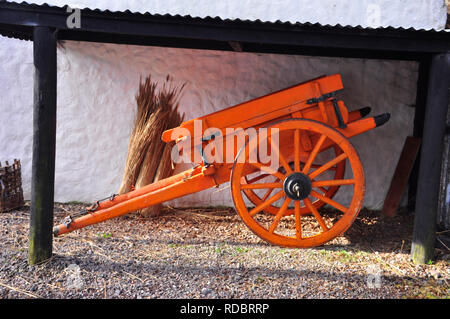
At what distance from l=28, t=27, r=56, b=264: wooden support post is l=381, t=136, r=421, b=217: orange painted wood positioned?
144 inches

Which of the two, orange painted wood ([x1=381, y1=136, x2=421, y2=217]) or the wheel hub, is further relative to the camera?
orange painted wood ([x1=381, y1=136, x2=421, y2=217])

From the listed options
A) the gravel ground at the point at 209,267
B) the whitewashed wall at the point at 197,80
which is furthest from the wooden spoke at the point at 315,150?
the whitewashed wall at the point at 197,80

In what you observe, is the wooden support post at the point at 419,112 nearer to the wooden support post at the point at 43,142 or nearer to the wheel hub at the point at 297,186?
the wheel hub at the point at 297,186

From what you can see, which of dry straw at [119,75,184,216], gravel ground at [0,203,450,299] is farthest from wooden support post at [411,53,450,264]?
dry straw at [119,75,184,216]

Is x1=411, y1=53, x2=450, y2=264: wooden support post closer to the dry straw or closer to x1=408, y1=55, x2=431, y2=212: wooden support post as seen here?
x1=408, y1=55, x2=431, y2=212: wooden support post

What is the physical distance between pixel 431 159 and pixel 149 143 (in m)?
2.81

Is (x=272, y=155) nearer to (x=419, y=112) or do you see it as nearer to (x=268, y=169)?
(x=268, y=169)

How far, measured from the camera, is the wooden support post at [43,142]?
2.92m

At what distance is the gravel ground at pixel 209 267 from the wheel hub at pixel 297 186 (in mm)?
500

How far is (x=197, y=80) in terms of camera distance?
4.76 metres

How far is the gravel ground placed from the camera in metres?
2.71

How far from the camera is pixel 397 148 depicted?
4754 millimetres

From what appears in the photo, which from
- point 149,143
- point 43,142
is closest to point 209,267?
point 43,142
